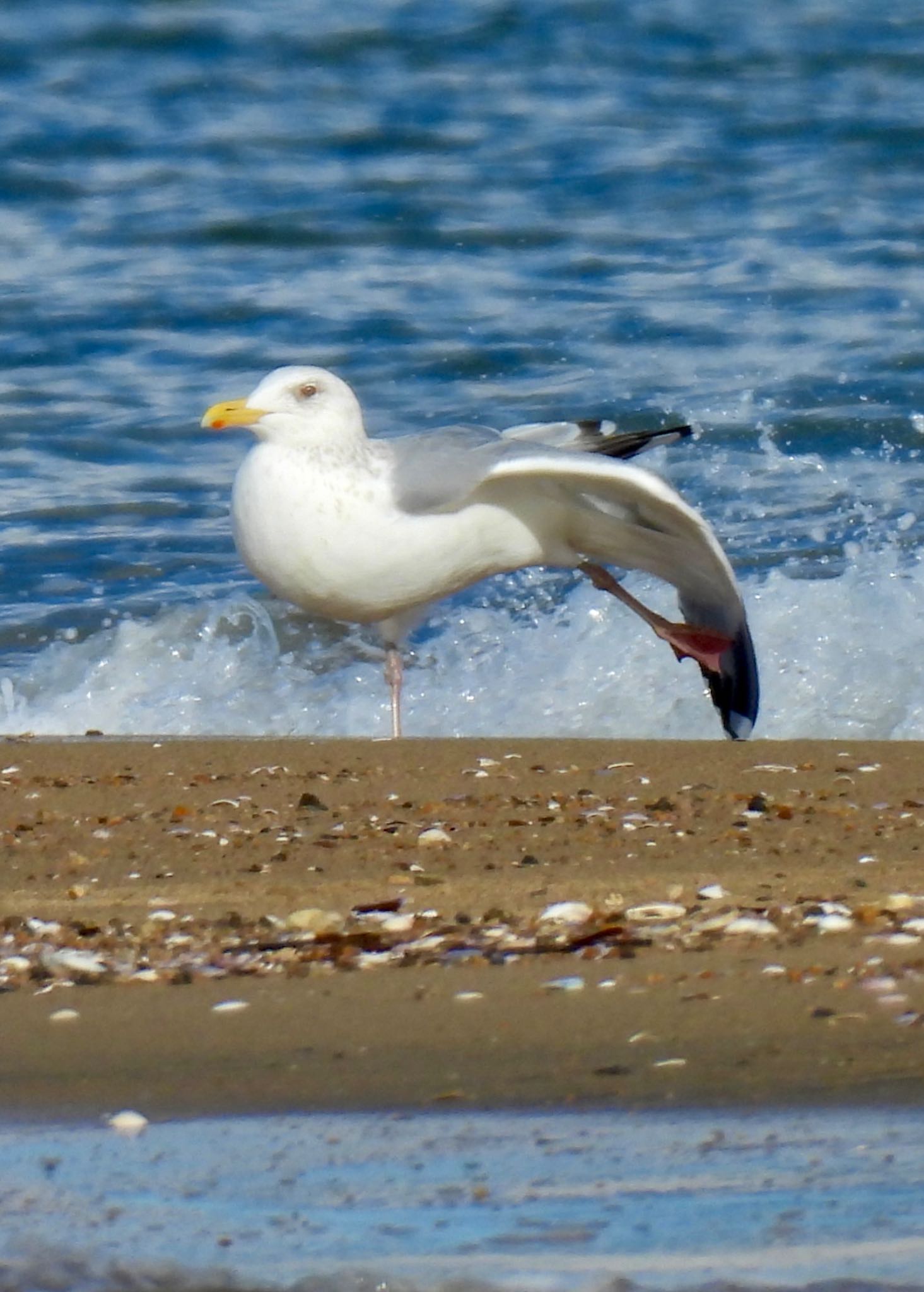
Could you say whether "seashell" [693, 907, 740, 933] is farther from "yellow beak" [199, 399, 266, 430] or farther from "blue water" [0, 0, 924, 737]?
"blue water" [0, 0, 924, 737]

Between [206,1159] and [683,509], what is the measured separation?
10.2 ft

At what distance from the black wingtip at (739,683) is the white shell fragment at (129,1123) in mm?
3311

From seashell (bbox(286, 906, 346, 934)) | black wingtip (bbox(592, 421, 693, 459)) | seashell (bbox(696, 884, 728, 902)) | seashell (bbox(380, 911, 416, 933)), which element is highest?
black wingtip (bbox(592, 421, 693, 459))

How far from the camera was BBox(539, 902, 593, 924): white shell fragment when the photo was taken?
3293 millimetres

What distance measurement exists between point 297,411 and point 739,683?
1334 mm

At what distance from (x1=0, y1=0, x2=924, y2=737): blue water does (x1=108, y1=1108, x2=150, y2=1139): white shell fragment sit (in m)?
3.86

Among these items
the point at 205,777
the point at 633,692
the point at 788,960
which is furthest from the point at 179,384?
the point at 788,960

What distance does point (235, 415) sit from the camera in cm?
532

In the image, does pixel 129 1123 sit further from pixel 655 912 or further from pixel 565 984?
pixel 655 912

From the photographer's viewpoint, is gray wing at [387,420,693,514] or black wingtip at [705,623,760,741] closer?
gray wing at [387,420,693,514]

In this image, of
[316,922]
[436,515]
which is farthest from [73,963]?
[436,515]

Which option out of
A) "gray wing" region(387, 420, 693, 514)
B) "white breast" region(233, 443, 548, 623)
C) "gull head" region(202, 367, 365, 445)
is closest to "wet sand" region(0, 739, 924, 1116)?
"white breast" region(233, 443, 548, 623)

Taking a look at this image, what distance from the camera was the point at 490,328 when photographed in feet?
32.5

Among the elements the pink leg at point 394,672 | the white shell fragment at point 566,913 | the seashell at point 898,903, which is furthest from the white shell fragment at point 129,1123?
the pink leg at point 394,672
